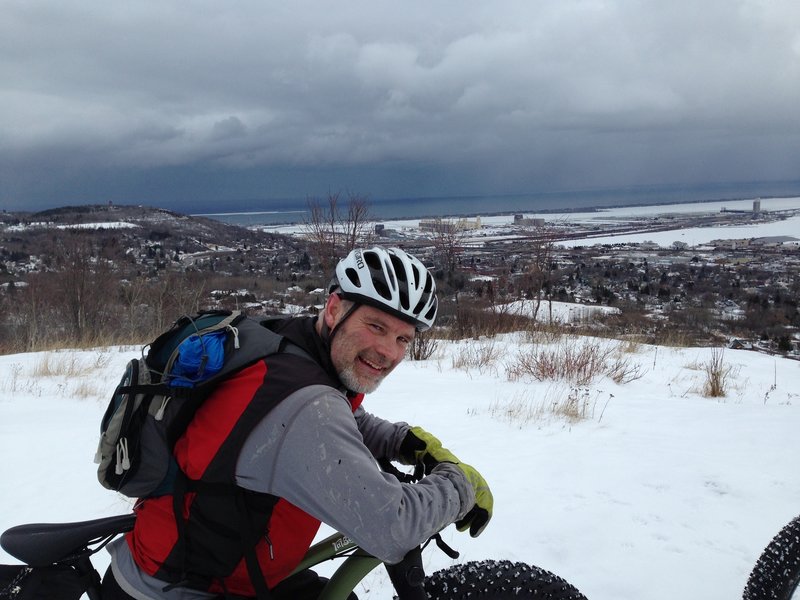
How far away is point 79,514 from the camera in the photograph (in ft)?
11.7

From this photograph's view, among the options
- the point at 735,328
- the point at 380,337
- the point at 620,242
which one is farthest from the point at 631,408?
the point at 620,242

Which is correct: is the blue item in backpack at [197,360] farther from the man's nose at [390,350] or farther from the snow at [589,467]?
the snow at [589,467]

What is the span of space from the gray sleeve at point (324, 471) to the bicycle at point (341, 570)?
9.5 inches

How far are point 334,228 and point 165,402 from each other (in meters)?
10.1

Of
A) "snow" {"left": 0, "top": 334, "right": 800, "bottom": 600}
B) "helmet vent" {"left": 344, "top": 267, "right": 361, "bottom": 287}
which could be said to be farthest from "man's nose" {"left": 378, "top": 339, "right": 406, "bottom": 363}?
"snow" {"left": 0, "top": 334, "right": 800, "bottom": 600}

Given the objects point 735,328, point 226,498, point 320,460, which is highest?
point 320,460

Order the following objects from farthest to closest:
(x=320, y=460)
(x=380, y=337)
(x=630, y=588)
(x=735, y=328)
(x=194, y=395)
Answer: (x=735, y=328)
(x=630, y=588)
(x=380, y=337)
(x=194, y=395)
(x=320, y=460)

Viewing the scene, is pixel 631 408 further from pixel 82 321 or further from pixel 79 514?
pixel 82 321

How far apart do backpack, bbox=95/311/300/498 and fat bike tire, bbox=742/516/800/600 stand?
2.19m

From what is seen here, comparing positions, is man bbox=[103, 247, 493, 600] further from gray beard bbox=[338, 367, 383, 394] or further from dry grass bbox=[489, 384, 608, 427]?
dry grass bbox=[489, 384, 608, 427]

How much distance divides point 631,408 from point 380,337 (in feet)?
15.8

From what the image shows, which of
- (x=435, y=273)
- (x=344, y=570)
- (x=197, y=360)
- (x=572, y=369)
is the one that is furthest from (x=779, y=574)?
(x=435, y=273)

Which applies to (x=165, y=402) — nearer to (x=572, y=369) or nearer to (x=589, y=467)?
(x=589, y=467)

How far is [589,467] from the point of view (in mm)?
4109
